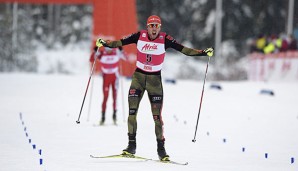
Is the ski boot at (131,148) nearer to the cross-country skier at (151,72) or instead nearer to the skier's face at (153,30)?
the cross-country skier at (151,72)

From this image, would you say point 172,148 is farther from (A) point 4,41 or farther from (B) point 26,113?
(A) point 4,41

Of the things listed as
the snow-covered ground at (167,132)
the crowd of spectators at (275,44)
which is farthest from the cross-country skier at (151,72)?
the crowd of spectators at (275,44)

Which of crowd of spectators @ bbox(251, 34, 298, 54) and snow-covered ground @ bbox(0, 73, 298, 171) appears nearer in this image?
snow-covered ground @ bbox(0, 73, 298, 171)

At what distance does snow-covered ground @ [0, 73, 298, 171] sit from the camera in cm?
935

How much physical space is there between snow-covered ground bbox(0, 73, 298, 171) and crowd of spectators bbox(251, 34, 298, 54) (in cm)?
412

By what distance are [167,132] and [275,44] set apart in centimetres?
1832

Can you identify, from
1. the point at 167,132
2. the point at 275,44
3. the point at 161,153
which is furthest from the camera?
the point at 275,44

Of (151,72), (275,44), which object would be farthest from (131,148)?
(275,44)

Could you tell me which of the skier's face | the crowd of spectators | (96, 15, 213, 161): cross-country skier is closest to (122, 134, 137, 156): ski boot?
(96, 15, 213, 161): cross-country skier

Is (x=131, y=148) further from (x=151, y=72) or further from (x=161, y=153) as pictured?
(x=151, y=72)

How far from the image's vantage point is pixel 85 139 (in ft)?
39.6

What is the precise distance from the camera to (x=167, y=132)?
45.0 ft

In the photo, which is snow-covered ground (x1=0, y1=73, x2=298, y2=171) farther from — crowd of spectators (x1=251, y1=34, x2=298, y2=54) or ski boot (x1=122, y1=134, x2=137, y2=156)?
crowd of spectators (x1=251, y1=34, x2=298, y2=54)

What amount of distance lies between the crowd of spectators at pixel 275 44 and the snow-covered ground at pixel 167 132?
4.12 metres
